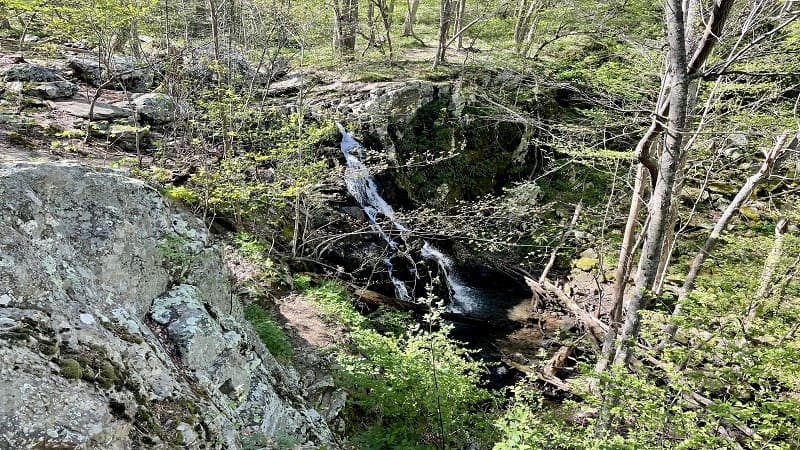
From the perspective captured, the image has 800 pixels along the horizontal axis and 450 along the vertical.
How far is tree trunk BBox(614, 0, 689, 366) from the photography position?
436cm

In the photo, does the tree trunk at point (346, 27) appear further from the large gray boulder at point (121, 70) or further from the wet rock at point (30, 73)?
the wet rock at point (30, 73)

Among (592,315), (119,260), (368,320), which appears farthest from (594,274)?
(119,260)

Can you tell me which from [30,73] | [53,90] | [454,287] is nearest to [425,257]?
[454,287]

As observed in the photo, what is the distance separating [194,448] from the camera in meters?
2.03

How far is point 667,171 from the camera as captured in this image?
4664 mm

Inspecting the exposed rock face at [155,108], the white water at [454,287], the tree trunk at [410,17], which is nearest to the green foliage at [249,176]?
the exposed rock face at [155,108]

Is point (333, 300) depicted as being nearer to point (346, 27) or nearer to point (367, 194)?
point (367, 194)

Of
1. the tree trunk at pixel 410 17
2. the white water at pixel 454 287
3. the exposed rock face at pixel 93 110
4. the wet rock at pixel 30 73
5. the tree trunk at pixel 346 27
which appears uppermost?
the tree trunk at pixel 410 17

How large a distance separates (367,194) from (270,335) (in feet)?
23.5

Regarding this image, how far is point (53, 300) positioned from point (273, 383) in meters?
2.01

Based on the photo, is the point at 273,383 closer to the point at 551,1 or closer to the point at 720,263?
the point at 720,263

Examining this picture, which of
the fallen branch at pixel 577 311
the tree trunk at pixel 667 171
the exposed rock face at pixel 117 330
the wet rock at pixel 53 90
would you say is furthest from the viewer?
the fallen branch at pixel 577 311

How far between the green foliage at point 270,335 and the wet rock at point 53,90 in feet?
22.8

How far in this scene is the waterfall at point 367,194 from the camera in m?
10.9
